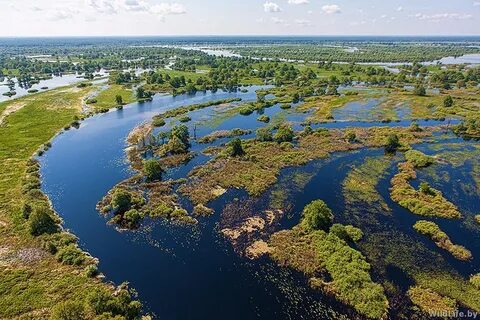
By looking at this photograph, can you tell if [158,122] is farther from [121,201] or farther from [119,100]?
[121,201]

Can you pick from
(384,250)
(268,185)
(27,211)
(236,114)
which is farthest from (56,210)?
(236,114)

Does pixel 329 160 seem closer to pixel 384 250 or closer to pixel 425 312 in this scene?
pixel 384 250

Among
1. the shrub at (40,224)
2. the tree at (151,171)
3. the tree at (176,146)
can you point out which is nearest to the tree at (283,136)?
the tree at (176,146)

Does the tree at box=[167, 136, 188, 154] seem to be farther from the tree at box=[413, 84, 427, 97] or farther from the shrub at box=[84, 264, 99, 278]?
the tree at box=[413, 84, 427, 97]

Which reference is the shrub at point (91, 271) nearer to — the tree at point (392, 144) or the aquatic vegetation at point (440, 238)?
the aquatic vegetation at point (440, 238)

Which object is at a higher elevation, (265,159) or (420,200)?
(420,200)

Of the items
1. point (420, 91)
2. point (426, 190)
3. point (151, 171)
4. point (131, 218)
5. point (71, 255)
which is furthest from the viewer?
point (420, 91)

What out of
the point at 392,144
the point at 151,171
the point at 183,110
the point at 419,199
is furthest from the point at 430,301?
the point at 183,110
